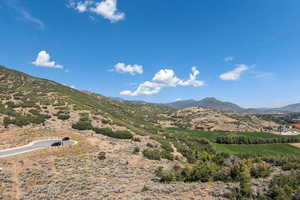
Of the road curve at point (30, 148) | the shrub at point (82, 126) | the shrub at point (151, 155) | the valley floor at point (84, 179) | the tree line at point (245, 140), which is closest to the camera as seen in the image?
the valley floor at point (84, 179)

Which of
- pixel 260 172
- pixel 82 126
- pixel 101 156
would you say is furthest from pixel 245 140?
pixel 101 156

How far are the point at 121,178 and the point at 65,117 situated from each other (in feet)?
90.6

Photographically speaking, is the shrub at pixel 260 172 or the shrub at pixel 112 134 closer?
the shrub at pixel 260 172

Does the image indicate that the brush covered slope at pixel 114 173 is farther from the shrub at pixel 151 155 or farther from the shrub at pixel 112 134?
the shrub at pixel 112 134

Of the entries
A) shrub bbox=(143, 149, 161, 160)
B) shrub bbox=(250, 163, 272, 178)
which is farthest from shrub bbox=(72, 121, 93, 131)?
shrub bbox=(250, 163, 272, 178)

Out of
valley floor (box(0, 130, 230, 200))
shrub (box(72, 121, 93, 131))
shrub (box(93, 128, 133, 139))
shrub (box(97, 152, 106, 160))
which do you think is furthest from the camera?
shrub (box(72, 121, 93, 131))

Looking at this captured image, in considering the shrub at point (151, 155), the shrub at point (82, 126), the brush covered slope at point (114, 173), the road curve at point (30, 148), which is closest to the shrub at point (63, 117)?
the shrub at point (82, 126)

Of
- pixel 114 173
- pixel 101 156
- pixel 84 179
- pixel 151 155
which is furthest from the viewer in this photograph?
pixel 151 155

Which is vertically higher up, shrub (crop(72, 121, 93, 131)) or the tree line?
shrub (crop(72, 121, 93, 131))

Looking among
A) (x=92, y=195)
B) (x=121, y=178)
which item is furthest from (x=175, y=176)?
(x=92, y=195)

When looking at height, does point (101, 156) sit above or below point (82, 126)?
below

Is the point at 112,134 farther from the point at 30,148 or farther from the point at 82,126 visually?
the point at 30,148

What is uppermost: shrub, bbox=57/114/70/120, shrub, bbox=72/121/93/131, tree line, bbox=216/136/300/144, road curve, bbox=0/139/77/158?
shrub, bbox=57/114/70/120

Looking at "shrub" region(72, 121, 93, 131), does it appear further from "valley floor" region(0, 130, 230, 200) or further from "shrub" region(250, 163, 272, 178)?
"shrub" region(250, 163, 272, 178)
